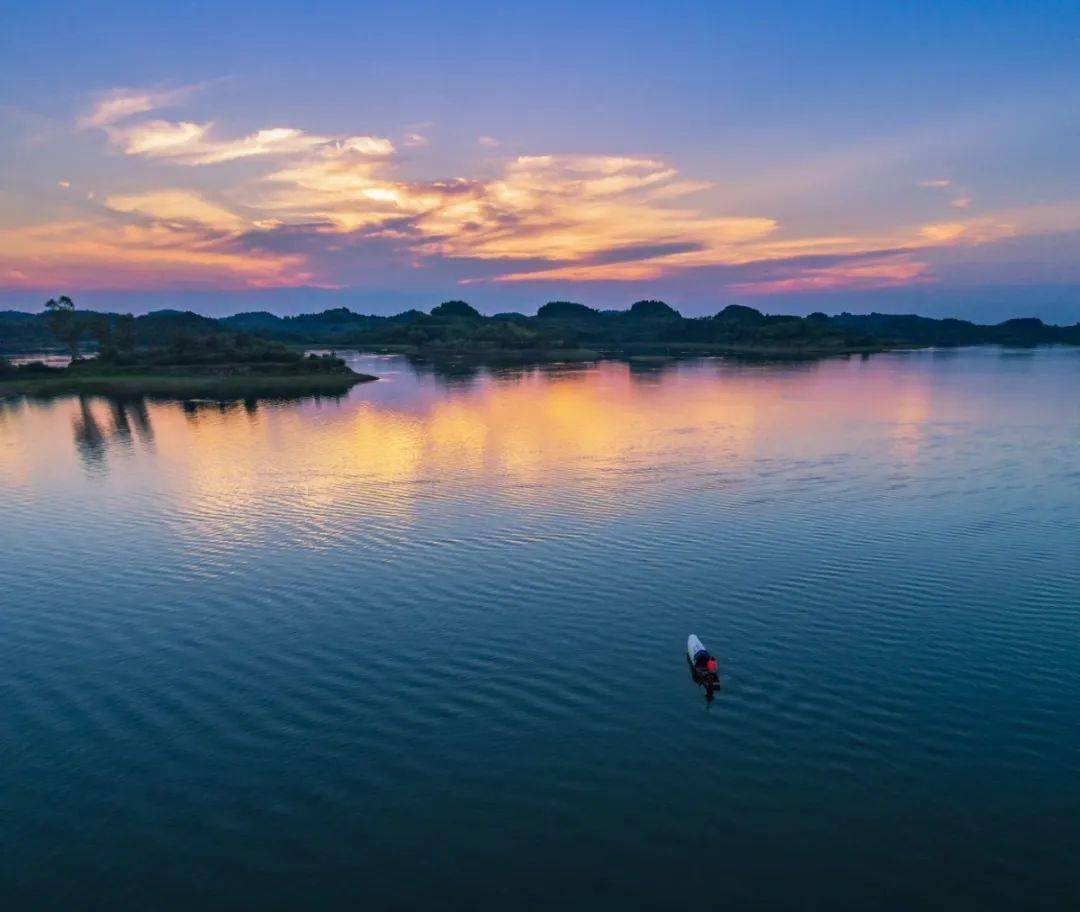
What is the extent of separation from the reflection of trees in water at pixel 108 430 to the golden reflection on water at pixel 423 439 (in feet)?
1.13

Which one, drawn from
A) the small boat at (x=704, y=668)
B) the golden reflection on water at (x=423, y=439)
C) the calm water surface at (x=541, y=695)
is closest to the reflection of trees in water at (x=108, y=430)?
the golden reflection on water at (x=423, y=439)

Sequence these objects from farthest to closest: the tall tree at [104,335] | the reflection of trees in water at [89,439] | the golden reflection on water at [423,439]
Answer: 1. the tall tree at [104,335]
2. the reflection of trees in water at [89,439]
3. the golden reflection on water at [423,439]

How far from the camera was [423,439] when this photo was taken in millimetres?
88750

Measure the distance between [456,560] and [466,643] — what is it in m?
11.5

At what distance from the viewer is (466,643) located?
104ft

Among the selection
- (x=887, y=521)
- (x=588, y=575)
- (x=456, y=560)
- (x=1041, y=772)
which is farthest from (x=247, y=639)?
(x=887, y=521)

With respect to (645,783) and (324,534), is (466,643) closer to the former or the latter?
(645,783)

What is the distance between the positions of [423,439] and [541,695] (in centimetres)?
6417

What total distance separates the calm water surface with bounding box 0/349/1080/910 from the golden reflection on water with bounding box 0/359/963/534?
247 cm

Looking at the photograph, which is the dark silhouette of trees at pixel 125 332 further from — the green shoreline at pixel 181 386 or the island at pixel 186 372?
the green shoreline at pixel 181 386

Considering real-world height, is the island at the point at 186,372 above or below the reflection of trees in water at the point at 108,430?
above

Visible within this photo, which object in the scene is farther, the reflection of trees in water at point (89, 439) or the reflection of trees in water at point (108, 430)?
the reflection of trees in water at point (108, 430)

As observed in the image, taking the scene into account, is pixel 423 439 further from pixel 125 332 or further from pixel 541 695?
pixel 125 332

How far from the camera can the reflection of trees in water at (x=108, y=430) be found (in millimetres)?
80938
